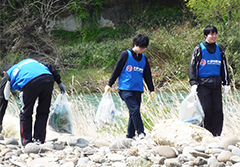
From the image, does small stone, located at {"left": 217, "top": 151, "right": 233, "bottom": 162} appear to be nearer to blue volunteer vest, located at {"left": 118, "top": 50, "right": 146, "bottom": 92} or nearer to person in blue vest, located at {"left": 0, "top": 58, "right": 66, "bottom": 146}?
blue volunteer vest, located at {"left": 118, "top": 50, "right": 146, "bottom": 92}

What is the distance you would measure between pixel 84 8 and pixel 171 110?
55.3 feet

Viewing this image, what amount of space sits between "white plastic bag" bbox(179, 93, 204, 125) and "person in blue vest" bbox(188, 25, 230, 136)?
0.10 meters

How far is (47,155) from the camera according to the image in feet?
12.5

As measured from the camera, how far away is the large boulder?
142 inches

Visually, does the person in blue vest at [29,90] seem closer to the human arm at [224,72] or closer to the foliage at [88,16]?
the human arm at [224,72]

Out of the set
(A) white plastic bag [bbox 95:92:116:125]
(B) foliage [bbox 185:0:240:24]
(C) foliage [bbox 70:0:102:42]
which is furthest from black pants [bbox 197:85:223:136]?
(C) foliage [bbox 70:0:102:42]

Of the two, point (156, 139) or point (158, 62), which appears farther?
point (158, 62)

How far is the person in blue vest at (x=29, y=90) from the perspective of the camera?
13.4ft

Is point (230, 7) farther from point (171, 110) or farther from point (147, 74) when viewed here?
point (147, 74)

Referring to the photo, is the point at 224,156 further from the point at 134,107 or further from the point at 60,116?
the point at 60,116

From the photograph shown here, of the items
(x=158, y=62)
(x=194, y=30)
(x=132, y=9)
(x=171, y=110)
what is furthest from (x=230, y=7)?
(x=171, y=110)

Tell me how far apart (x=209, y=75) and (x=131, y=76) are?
94cm

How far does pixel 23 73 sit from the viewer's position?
4125 millimetres

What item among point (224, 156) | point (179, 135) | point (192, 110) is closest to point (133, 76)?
point (192, 110)
